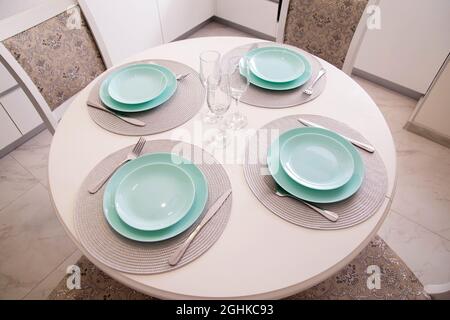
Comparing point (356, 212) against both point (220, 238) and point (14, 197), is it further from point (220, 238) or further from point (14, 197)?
point (14, 197)

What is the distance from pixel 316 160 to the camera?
76 cm

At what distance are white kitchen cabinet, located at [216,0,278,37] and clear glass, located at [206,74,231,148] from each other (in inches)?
71.5

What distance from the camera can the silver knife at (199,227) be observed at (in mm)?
605

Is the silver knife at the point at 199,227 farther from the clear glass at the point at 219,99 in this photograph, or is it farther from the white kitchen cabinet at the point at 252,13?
the white kitchen cabinet at the point at 252,13

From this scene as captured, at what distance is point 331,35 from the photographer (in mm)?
1279

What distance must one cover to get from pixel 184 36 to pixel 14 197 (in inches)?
72.1

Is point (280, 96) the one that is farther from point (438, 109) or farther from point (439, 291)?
point (438, 109)

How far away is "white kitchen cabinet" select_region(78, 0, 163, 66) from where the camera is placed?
183 centimetres

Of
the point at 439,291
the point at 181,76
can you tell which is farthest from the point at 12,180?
the point at 439,291

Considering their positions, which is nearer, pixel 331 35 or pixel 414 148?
pixel 331 35

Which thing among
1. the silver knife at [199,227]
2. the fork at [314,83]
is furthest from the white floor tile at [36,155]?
the fork at [314,83]

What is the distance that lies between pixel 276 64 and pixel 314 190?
526mm

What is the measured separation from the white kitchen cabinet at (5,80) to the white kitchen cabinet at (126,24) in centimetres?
51
